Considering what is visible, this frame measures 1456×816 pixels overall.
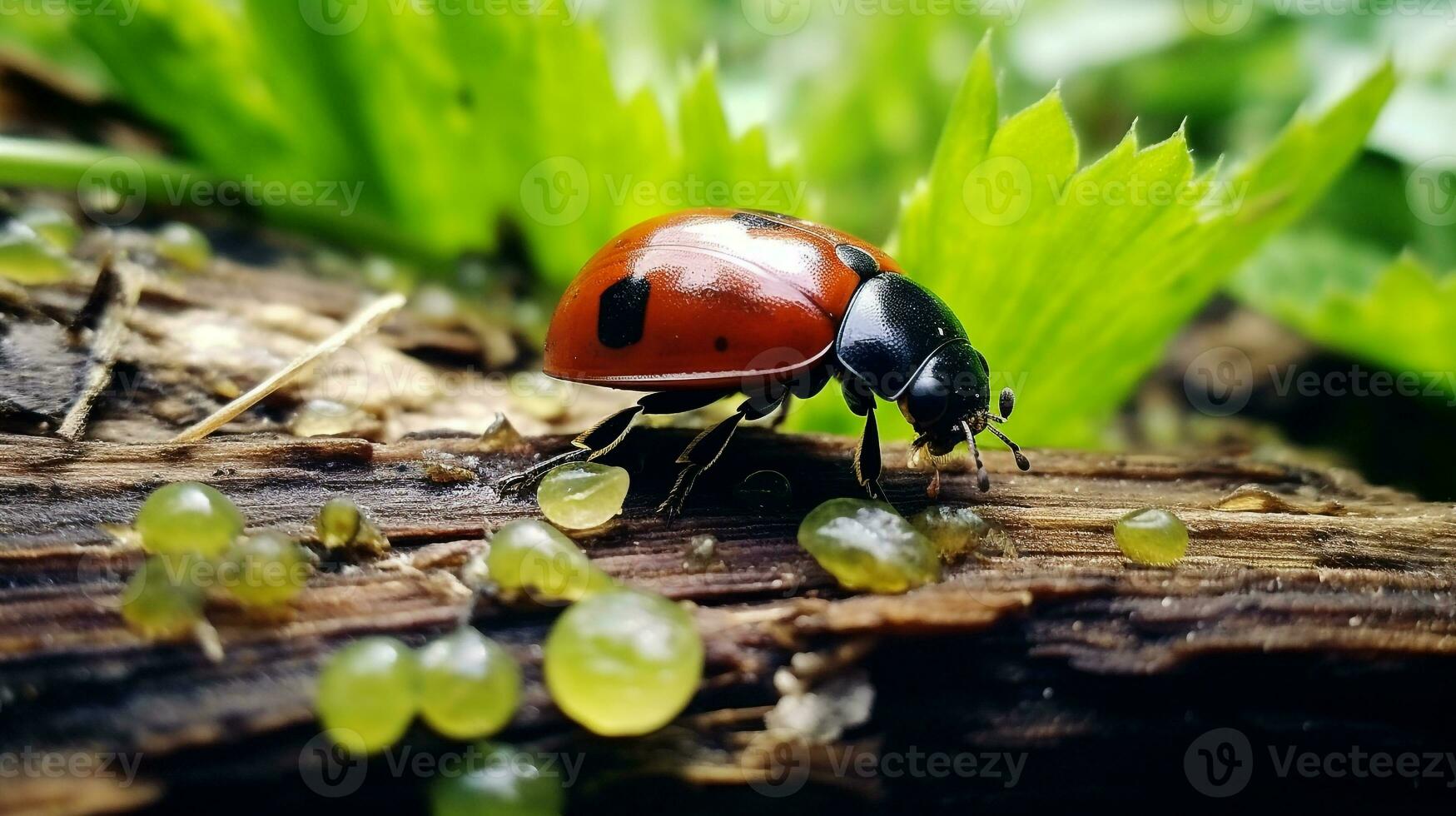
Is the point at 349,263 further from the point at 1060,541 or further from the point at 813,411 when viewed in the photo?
the point at 1060,541
